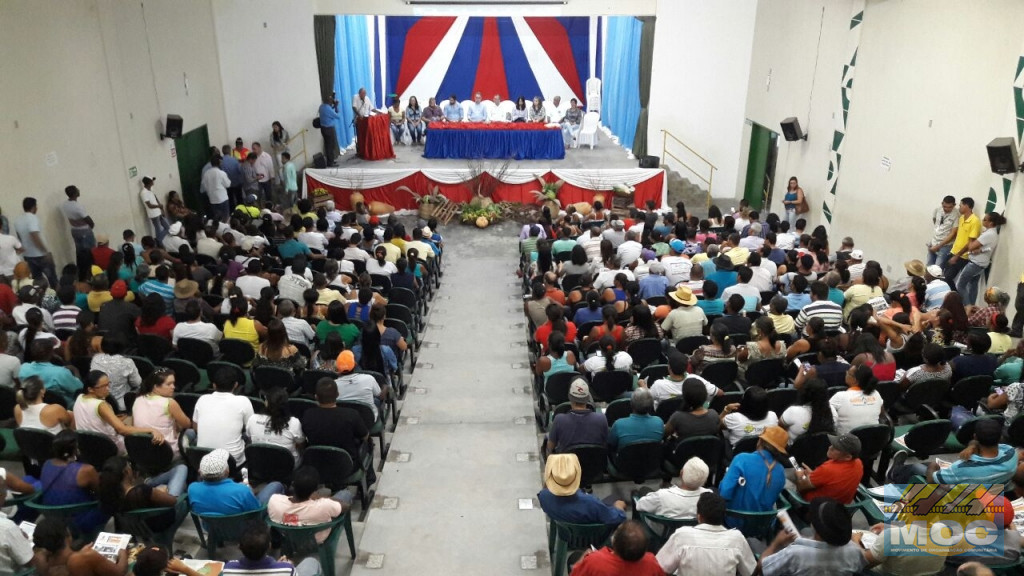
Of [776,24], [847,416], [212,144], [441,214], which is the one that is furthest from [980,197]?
[212,144]

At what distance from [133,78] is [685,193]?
32.8 feet

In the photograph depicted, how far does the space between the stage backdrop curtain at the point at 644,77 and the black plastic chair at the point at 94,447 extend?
1239 centimetres

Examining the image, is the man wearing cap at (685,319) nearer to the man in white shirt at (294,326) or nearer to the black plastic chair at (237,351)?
the man in white shirt at (294,326)

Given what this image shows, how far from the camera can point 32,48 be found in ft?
25.8

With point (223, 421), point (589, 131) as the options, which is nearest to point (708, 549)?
point (223, 421)

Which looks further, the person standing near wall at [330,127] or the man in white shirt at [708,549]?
the person standing near wall at [330,127]

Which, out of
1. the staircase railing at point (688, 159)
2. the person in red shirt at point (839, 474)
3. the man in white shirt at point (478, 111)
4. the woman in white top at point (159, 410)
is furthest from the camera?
the man in white shirt at point (478, 111)

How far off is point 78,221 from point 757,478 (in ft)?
26.1

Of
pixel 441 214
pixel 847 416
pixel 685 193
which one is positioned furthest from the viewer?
pixel 685 193

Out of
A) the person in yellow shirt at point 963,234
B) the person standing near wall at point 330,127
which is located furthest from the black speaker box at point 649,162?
the person in yellow shirt at point 963,234

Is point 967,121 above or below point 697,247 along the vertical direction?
above

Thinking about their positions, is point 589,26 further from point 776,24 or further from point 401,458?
point 401,458

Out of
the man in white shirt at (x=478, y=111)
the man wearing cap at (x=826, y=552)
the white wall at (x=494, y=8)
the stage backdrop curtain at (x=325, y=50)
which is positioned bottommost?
the man wearing cap at (x=826, y=552)

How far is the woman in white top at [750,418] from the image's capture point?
14.3 ft
